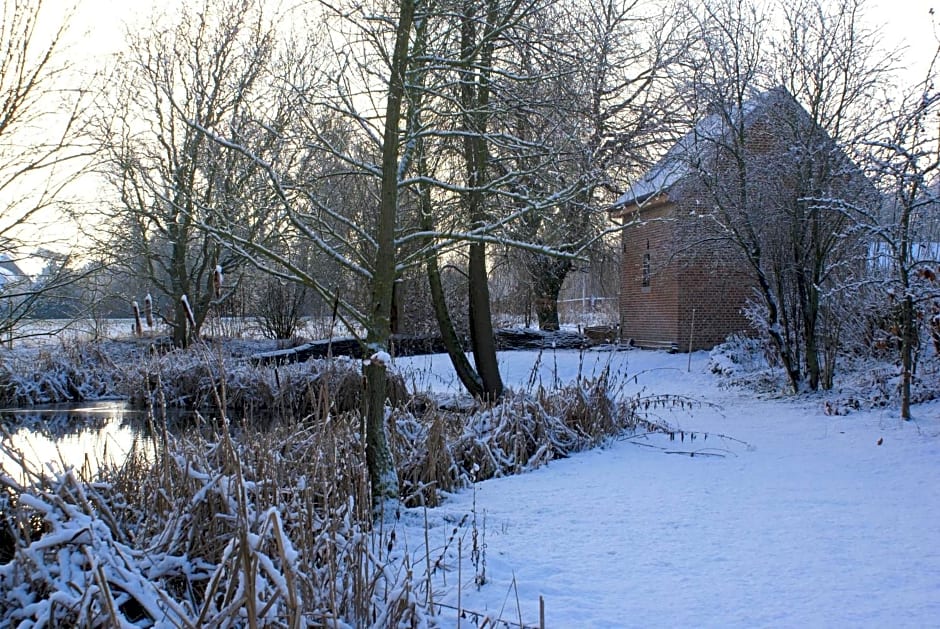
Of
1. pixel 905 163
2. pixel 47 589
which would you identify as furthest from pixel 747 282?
pixel 47 589

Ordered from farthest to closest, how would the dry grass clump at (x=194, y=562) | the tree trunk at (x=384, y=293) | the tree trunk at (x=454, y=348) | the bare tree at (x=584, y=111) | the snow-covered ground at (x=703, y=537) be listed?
the tree trunk at (x=454, y=348) < the bare tree at (x=584, y=111) < the tree trunk at (x=384, y=293) < the snow-covered ground at (x=703, y=537) < the dry grass clump at (x=194, y=562)

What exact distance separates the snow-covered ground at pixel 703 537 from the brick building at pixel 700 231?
285cm

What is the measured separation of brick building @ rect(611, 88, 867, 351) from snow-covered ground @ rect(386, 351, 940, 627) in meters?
2.85

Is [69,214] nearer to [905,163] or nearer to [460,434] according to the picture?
[460,434]

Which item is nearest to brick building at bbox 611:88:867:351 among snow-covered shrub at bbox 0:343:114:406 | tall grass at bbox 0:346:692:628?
tall grass at bbox 0:346:692:628

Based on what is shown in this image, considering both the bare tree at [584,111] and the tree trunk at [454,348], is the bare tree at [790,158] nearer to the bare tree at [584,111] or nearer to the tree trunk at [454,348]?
the bare tree at [584,111]

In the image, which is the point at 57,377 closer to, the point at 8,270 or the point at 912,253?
the point at 8,270

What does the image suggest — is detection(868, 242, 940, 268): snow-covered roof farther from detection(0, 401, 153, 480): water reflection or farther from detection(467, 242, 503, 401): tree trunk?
detection(0, 401, 153, 480): water reflection

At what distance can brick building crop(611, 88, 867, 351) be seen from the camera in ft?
38.4

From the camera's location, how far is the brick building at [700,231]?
38.4ft

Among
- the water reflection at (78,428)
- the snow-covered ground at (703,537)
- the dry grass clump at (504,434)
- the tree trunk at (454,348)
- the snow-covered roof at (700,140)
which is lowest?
the water reflection at (78,428)

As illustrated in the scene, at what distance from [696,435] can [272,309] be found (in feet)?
55.7

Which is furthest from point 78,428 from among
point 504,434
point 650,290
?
point 650,290

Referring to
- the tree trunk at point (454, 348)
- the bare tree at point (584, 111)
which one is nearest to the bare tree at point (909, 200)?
the bare tree at point (584, 111)
